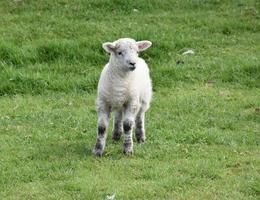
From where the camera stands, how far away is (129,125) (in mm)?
8938

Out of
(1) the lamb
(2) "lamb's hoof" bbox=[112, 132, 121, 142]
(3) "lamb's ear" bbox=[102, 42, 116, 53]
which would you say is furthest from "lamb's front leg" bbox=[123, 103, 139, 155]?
(3) "lamb's ear" bbox=[102, 42, 116, 53]

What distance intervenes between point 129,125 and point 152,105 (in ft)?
7.97

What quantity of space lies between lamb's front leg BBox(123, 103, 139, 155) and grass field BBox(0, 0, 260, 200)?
13 centimetres

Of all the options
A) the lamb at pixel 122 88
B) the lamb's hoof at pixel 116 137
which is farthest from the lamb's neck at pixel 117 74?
the lamb's hoof at pixel 116 137

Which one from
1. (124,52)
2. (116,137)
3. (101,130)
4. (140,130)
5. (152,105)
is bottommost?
(152,105)

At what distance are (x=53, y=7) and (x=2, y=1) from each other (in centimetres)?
121

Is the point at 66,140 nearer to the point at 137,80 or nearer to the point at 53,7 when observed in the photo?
the point at 137,80

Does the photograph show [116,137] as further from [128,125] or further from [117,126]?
[128,125]

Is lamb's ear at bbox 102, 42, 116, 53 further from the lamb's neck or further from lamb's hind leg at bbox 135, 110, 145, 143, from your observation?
lamb's hind leg at bbox 135, 110, 145, 143

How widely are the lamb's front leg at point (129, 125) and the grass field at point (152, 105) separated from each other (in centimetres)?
13

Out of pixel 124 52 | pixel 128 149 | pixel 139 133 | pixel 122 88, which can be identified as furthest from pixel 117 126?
pixel 124 52

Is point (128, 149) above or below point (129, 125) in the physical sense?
below

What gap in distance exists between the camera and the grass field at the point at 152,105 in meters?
7.89

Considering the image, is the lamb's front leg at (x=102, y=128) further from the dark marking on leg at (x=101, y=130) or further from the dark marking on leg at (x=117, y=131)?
the dark marking on leg at (x=117, y=131)
